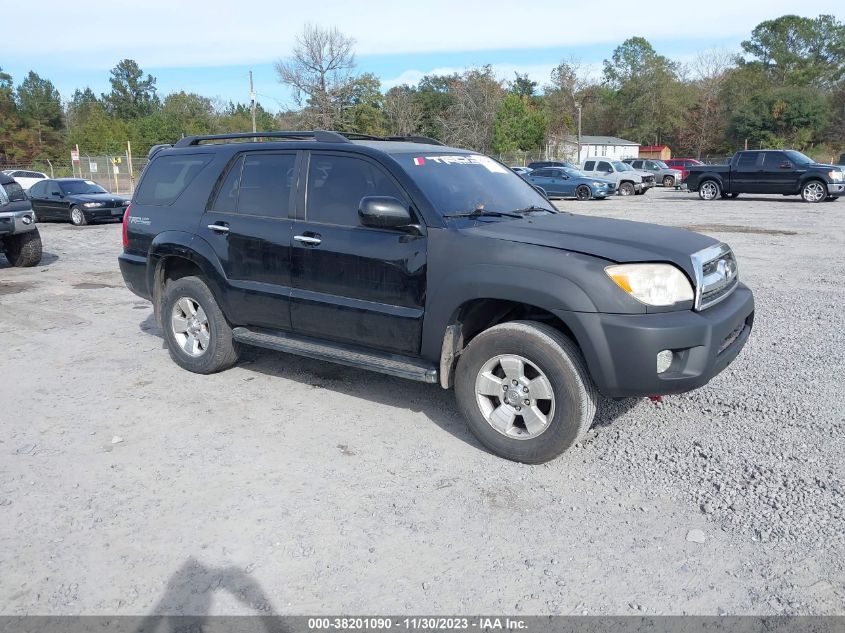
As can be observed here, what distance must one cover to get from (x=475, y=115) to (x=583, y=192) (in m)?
43.2

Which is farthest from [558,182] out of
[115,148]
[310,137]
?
[115,148]

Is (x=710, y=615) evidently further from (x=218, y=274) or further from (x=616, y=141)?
(x=616, y=141)

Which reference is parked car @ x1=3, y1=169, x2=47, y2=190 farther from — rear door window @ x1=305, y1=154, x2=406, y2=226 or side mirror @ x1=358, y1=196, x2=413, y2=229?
side mirror @ x1=358, y1=196, x2=413, y2=229

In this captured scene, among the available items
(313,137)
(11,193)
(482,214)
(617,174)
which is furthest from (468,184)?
(617,174)

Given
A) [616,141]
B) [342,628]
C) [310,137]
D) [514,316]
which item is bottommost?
[342,628]

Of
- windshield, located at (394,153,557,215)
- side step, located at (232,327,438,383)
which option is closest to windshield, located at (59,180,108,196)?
side step, located at (232,327,438,383)

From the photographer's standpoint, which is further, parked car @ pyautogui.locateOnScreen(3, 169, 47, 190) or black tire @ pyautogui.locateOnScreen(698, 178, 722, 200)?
parked car @ pyautogui.locateOnScreen(3, 169, 47, 190)

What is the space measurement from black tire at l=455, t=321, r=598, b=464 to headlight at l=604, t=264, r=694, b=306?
0.46 metres

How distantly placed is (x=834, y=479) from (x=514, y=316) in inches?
78.3

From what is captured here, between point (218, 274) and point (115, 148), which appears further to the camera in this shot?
point (115, 148)

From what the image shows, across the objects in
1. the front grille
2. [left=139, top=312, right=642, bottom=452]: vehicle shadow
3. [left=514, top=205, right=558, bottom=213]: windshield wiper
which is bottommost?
[left=139, top=312, right=642, bottom=452]: vehicle shadow

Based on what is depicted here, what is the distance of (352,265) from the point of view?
4.66 meters

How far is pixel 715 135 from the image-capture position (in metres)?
78.9

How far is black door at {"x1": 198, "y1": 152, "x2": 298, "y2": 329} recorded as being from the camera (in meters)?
5.09
